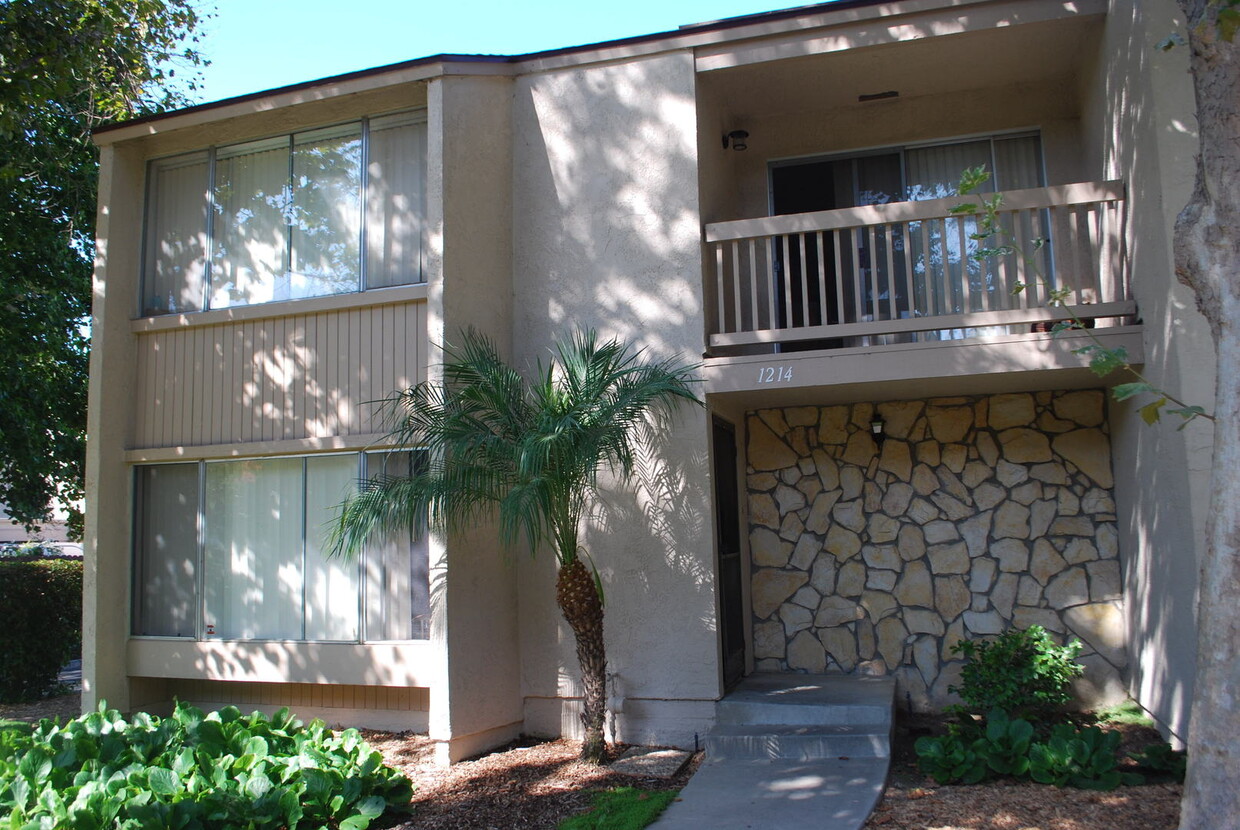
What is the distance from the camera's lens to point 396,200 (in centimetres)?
820

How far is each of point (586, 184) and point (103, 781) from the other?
5685 mm

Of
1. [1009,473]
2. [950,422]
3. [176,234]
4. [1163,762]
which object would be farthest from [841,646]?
[176,234]

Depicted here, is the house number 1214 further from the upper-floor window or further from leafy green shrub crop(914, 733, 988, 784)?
the upper-floor window

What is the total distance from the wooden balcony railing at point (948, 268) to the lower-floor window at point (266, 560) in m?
3.19

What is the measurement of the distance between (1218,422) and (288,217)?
7518 millimetres

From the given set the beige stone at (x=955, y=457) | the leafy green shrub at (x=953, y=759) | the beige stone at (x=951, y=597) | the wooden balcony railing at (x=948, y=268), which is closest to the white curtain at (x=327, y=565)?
the wooden balcony railing at (x=948, y=268)

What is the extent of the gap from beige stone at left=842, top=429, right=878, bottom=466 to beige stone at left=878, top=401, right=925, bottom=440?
7.2 inches

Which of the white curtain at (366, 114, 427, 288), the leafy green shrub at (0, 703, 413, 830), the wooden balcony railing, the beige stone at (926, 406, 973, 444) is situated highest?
the white curtain at (366, 114, 427, 288)

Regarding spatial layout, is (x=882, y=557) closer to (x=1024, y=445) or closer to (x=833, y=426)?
(x=833, y=426)

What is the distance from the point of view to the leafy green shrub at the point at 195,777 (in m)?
5.16

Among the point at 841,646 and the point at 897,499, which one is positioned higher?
the point at 897,499

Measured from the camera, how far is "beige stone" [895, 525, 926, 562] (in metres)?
8.27

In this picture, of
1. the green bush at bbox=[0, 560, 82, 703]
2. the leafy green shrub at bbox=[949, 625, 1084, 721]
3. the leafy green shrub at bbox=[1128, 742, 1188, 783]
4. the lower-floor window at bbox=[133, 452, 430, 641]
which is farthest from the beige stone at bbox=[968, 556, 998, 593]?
the green bush at bbox=[0, 560, 82, 703]

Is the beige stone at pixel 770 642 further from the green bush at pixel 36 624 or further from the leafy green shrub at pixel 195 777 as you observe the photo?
the green bush at pixel 36 624
